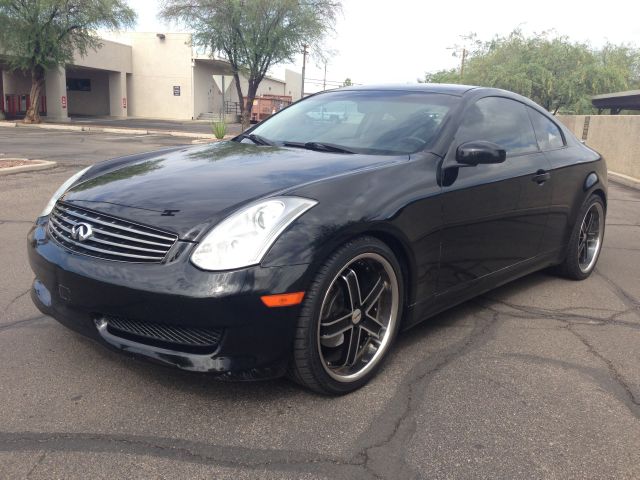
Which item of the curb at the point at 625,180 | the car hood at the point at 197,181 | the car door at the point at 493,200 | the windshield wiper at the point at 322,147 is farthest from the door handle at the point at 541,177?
the curb at the point at 625,180

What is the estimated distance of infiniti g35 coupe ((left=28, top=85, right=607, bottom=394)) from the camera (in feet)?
8.46

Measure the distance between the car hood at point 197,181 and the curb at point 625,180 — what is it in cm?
1207

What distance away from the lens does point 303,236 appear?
2660 millimetres

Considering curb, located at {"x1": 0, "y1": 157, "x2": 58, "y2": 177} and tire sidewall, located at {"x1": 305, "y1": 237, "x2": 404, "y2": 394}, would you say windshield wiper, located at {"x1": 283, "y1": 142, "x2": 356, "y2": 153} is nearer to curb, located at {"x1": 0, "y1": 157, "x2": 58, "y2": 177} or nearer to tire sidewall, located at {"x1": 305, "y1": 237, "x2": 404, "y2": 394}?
tire sidewall, located at {"x1": 305, "y1": 237, "x2": 404, "y2": 394}

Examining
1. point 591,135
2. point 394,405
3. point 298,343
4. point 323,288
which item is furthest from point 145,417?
point 591,135

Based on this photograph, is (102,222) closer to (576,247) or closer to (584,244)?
(576,247)

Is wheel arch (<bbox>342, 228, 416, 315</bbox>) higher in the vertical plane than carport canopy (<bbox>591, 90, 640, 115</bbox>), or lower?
lower

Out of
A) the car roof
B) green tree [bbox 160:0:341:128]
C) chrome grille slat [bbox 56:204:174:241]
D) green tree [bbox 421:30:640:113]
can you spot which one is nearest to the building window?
green tree [bbox 160:0:341:128]

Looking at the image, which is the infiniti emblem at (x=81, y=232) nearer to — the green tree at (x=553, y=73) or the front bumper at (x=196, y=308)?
the front bumper at (x=196, y=308)

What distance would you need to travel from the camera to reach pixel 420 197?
325cm

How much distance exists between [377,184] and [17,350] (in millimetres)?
2235

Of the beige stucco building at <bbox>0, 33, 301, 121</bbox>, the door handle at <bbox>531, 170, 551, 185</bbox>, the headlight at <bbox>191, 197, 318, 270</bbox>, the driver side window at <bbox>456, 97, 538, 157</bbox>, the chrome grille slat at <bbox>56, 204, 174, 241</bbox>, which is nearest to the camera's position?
the headlight at <bbox>191, 197, 318, 270</bbox>

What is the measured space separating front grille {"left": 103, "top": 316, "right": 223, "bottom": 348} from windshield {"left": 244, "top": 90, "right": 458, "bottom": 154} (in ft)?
5.10

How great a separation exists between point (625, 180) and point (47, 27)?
1022 inches
